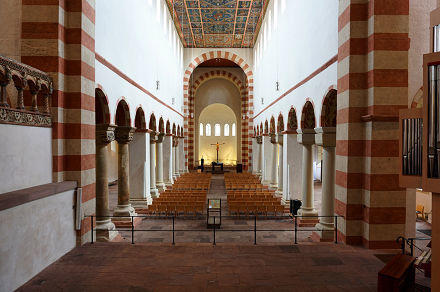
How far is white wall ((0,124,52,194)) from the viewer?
5078mm

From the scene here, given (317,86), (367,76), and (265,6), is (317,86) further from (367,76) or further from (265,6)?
(265,6)

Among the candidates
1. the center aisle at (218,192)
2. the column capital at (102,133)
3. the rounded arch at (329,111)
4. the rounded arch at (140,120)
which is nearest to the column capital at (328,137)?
the rounded arch at (329,111)

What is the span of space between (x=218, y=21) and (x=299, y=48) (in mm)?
11918

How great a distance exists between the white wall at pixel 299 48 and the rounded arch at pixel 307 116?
0.72 ft

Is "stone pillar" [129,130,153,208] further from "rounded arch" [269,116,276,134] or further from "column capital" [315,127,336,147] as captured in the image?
"column capital" [315,127,336,147]

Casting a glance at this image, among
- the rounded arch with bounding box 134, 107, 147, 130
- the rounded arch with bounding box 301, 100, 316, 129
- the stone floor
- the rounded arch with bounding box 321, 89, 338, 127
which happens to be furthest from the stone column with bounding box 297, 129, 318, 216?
the rounded arch with bounding box 134, 107, 147, 130

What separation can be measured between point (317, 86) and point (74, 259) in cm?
790

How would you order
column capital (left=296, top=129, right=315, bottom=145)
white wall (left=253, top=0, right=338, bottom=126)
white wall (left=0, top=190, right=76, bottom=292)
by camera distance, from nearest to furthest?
1. white wall (left=0, top=190, right=76, bottom=292)
2. white wall (left=253, top=0, right=338, bottom=126)
3. column capital (left=296, top=129, right=315, bottom=145)

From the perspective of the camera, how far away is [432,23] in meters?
4.20

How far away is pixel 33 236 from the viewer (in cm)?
543

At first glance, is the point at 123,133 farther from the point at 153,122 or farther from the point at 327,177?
the point at 327,177

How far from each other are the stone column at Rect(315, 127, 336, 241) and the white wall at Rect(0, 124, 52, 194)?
7140mm

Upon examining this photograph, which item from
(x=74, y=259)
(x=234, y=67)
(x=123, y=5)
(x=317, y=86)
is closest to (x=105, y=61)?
(x=123, y=5)

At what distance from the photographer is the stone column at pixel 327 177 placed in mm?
8867
